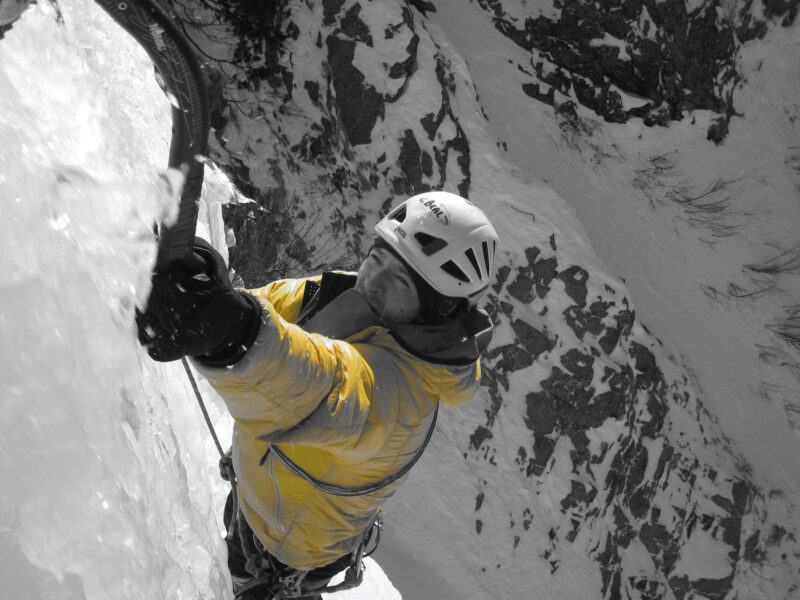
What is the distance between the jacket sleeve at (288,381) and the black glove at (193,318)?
0.13 ft

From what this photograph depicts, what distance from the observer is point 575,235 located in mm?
8203

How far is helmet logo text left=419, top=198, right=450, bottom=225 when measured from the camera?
217cm

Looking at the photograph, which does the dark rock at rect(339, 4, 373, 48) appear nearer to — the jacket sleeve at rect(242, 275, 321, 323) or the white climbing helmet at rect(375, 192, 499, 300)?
the white climbing helmet at rect(375, 192, 499, 300)

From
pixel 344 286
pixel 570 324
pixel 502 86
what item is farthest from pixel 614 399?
pixel 344 286

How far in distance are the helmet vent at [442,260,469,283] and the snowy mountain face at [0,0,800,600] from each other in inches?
193

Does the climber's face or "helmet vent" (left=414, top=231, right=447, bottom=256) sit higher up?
"helmet vent" (left=414, top=231, right=447, bottom=256)

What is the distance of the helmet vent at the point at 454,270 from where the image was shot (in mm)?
1944

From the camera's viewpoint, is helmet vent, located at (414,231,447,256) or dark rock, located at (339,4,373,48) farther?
dark rock, located at (339,4,373,48)

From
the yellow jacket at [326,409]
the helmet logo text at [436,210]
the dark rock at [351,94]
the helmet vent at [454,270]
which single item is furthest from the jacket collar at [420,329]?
the dark rock at [351,94]

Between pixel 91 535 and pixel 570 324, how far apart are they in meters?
7.61

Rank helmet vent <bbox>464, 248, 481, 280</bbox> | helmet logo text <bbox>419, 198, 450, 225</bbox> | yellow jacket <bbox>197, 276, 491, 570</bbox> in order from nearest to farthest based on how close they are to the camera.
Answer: yellow jacket <bbox>197, 276, 491, 570</bbox> → helmet vent <bbox>464, 248, 481, 280</bbox> → helmet logo text <bbox>419, 198, 450, 225</bbox>

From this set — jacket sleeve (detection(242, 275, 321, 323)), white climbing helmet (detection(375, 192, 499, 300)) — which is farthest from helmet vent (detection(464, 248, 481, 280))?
jacket sleeve (detection(242, 275, 321, 323))

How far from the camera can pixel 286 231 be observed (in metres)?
7.40

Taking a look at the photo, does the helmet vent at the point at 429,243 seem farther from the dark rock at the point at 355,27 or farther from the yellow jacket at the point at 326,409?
the dark rock at the point at 355,27
